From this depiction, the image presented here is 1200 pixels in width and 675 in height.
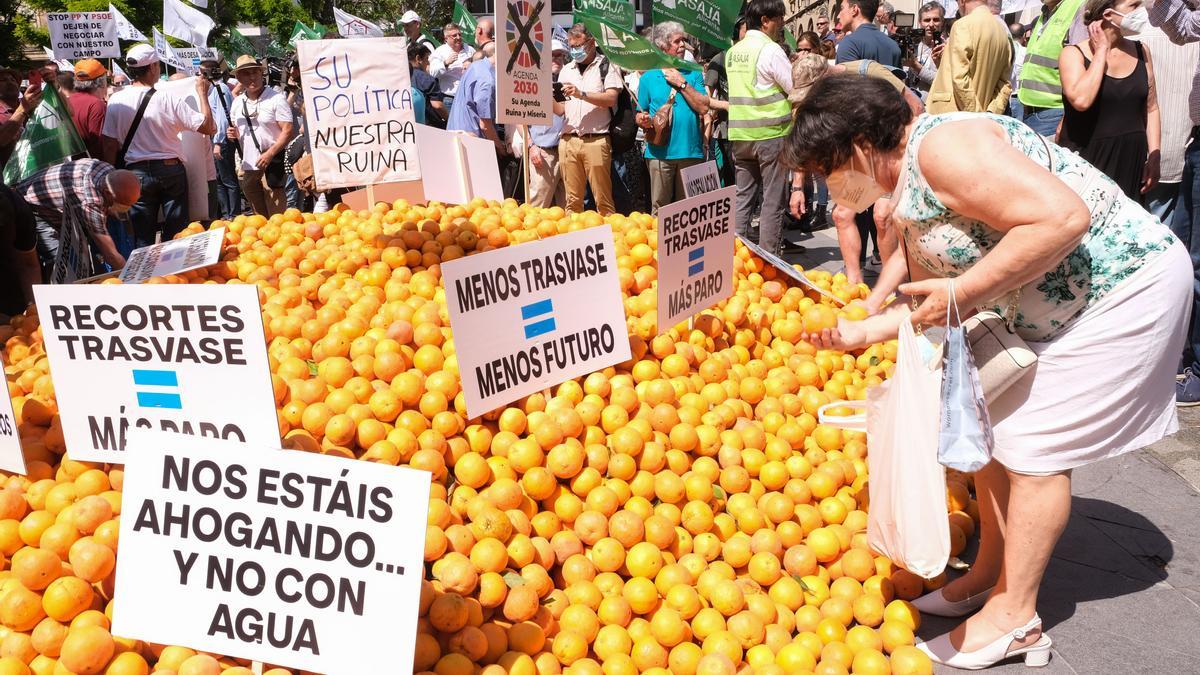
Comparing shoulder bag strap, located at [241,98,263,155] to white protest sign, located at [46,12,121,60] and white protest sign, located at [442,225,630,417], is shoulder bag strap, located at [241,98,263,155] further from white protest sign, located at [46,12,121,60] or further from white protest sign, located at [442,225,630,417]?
white protest sign, located at [442,225,630,417]

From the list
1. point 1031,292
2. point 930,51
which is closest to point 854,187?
point 1031,292

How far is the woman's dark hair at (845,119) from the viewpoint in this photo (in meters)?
2.34

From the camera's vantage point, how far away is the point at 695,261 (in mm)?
3789

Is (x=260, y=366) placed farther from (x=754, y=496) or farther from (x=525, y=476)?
(x=754, y=496)

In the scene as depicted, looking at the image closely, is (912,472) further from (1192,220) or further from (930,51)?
(930,51)

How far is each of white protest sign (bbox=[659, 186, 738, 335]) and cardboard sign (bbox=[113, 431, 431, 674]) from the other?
1.90 metres

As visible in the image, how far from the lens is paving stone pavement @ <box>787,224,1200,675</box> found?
2.63 metres

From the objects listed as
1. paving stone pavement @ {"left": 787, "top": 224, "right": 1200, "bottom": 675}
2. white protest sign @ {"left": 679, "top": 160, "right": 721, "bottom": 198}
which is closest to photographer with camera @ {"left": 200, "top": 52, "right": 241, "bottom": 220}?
white protest sign @ {"left": 679, "top": 160, "right": 721, "bottom": 198}

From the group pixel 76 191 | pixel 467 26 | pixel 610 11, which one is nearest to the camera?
pixel 76 191

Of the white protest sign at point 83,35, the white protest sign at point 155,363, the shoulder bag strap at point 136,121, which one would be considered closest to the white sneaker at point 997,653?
the white protest sign at point 155,363

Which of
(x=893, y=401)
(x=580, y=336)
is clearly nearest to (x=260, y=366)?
(x=580, y=336)

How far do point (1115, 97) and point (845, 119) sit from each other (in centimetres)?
370

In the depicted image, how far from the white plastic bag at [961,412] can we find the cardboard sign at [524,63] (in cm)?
405

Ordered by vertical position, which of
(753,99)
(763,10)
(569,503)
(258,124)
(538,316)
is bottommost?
(258,124)
